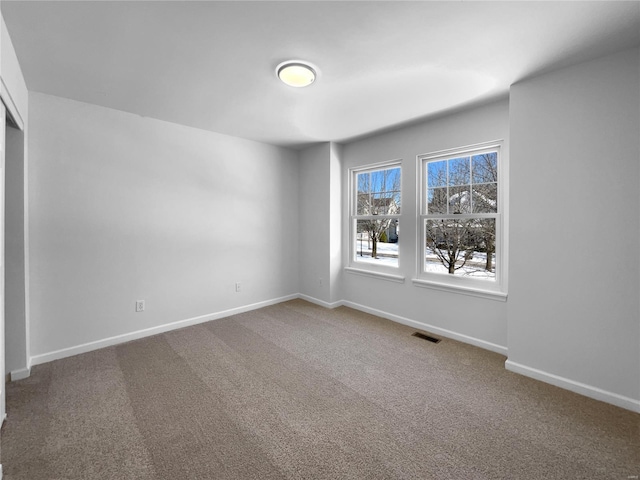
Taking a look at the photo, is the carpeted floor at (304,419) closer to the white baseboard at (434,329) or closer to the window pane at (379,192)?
the white baseboard at (434,329)

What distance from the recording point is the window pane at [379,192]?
12.7 ft

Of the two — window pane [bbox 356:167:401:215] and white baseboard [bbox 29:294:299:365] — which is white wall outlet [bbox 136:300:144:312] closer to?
white baseboard [bbox 29:294:299:365]

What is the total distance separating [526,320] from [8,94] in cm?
418

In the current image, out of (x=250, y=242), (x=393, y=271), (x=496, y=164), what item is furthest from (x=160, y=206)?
(x=496, y=164)

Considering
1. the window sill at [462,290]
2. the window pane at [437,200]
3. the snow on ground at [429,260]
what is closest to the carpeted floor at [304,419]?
the window sill at [462,290]

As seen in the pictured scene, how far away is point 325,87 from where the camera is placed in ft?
8.16

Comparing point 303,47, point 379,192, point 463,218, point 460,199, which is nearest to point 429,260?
point 463,218

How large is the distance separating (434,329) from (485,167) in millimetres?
1891

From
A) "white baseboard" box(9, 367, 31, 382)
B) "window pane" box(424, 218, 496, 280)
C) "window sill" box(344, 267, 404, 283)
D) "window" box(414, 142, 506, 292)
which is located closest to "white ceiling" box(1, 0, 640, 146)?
"window" box(414, 142, 506, 292)

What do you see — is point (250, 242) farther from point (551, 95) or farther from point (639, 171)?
point (639, 171)

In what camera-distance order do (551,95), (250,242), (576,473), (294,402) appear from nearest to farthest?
(576,473) < (294,402) < (551,95) < (250,242)

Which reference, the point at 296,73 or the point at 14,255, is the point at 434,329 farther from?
the point at 14,255

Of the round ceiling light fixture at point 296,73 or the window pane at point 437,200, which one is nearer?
the round ceiling light fixture at point 296,73

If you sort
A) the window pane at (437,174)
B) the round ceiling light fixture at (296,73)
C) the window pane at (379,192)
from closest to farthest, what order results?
1. the round ceiling light fixture at (296,73)
2. the window pane at (437,174)
3. the window pane at (379,192)
